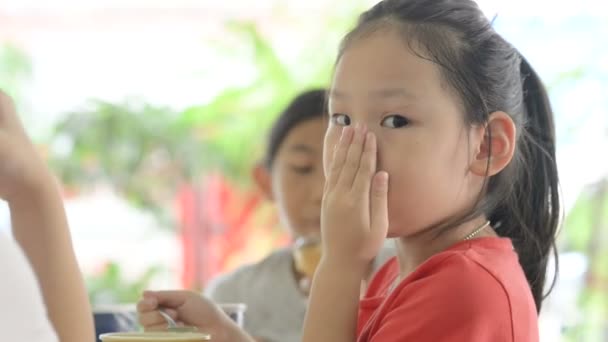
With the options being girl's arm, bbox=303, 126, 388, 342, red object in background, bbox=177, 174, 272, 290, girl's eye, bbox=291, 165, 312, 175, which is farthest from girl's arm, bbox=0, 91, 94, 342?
red object in background, bbox=177, 174, 272, 290

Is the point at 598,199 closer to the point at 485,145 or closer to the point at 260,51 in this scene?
the point at 260,51

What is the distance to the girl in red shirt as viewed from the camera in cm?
104

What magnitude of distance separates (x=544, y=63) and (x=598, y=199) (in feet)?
1.94

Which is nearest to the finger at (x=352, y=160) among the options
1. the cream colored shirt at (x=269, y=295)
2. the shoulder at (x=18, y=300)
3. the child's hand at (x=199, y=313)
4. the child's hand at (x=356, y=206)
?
the child's hand at (x=356, y=206)

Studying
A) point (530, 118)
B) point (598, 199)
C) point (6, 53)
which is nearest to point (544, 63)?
point (598, 199)

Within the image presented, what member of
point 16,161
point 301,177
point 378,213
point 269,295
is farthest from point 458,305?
point 301,177

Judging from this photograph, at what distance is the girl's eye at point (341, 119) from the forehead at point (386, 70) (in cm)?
2

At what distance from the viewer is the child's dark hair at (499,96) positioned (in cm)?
116

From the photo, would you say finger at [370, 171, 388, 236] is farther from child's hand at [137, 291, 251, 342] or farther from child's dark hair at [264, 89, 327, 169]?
child's dark hair at [264, 89, 327, 169]

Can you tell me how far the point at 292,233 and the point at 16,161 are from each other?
1.51 m

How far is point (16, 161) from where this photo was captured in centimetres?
77

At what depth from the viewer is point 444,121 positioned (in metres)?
1.11

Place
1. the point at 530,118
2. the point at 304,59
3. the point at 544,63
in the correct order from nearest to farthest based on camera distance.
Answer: the point at 530,118, the point at 544,63, the point at 304,59

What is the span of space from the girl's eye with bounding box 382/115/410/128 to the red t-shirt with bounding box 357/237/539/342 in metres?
0.15
